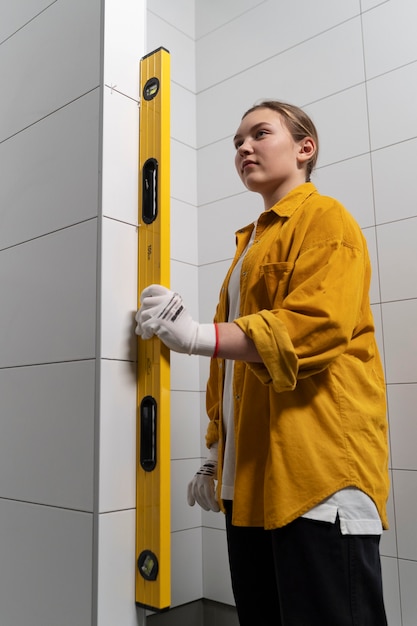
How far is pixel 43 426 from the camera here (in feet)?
4.06

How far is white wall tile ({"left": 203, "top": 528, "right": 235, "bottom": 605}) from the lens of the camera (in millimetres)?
2168

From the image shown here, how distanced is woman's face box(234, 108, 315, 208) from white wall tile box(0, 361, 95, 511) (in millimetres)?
573

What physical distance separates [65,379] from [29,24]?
2.96 ft

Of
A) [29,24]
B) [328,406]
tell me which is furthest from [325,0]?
[328,406]

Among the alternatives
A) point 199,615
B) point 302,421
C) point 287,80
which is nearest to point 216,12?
point 287,80

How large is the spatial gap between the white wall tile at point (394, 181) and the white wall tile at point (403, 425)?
544 millimetres

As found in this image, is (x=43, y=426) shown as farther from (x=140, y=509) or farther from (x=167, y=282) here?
(x=167, y=282)

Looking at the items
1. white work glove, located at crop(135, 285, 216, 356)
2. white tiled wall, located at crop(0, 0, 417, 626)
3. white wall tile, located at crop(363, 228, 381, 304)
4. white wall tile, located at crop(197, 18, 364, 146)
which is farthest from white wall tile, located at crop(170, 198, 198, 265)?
white work glove, located at crop(135, 285, 216, 356)

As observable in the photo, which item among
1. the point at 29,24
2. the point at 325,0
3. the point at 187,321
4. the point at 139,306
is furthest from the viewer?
the point at 325,0

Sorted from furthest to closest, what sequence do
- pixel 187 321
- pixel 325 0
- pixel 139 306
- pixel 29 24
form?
pixel 325 0
pixel 29 24
pixel 139 306
pixel 187 321

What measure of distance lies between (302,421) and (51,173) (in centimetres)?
78

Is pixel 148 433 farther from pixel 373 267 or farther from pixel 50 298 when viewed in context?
pixel 373 267

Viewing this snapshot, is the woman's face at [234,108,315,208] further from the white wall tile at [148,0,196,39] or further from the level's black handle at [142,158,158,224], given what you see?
the white wall tile at [148,0,196,39]

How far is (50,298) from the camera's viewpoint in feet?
4.16
